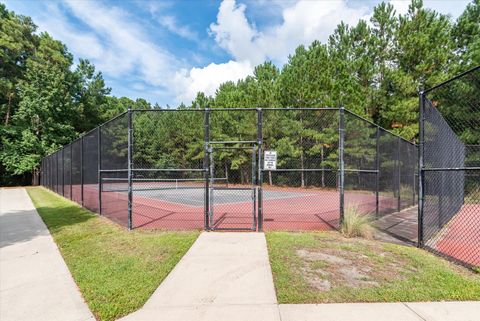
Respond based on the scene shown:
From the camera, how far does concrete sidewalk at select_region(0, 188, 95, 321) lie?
3090 millimetres

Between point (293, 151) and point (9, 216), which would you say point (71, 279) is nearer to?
point (9, 216)

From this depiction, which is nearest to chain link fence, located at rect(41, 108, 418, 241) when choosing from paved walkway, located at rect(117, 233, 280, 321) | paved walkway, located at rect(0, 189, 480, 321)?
paved walkway, located at rect(117, 233, 280, 321)

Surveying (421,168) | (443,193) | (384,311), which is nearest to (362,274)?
(384,311)

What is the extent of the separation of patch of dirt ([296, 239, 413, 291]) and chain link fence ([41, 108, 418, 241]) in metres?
1.51

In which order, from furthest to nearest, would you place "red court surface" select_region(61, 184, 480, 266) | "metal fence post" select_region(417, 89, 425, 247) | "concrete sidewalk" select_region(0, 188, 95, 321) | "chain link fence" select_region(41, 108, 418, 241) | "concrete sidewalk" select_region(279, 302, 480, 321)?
1. "chain link fence" select_region(41, 108, 418, 241)
2. "red court surface" select_region(61, 184, 480, 266)
3. "metal fence post" select_region(417, 89, 425, 247)
4. "concrete sidewalk" select_region(0, 188, 95, 321)
5. "concrete sidewalk" select_region(279, 302, 480, 321)

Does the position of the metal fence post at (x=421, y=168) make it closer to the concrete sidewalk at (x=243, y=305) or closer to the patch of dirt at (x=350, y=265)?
the patch of dirt at (x=350, y=265)

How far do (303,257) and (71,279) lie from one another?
11.4 feet

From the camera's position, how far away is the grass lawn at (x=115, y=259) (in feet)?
10.9

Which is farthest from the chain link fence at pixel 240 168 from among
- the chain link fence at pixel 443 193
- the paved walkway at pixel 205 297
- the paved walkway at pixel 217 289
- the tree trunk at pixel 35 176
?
the tree trunk at pixel 35 176

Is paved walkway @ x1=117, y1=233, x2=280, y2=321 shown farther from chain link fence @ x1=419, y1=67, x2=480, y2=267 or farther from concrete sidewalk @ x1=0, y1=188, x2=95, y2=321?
chain link fence @ x1=419, y1=67, x2=480, y2=267

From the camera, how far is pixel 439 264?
4359 millimetres

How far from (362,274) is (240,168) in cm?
804

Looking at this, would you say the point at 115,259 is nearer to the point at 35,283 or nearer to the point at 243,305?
the point at 35,283

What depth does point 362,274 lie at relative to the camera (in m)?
3.94
